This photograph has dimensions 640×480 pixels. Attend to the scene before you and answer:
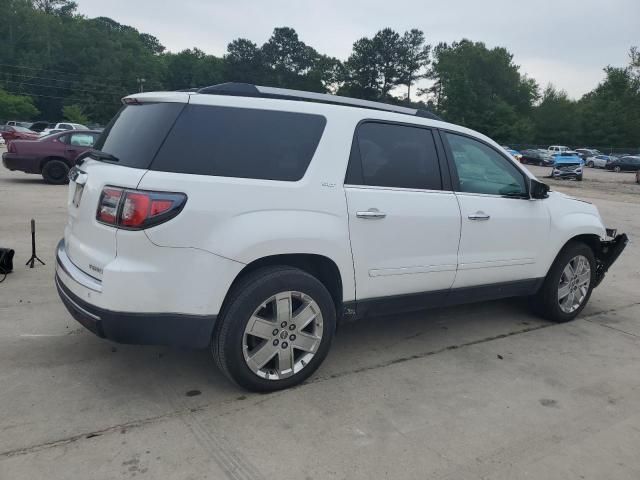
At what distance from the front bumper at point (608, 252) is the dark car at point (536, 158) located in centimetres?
4823

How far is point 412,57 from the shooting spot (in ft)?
337

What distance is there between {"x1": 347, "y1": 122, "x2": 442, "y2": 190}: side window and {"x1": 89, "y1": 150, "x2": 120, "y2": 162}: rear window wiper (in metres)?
1.44

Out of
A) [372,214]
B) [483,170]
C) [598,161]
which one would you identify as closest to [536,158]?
[598,161]

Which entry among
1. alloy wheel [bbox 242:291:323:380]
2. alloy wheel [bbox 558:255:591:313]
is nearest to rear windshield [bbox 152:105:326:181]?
alloy wheel [bbox 242:291:323:380]

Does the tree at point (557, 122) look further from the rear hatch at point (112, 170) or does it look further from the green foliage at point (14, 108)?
the rear hatch at point (112, 170)

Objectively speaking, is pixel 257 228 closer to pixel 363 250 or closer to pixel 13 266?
pixel 363 250

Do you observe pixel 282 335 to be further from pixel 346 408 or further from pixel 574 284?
pixel 574 284

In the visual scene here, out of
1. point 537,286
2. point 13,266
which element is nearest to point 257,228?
point 537,286

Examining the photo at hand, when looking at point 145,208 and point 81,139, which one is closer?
point 145,208

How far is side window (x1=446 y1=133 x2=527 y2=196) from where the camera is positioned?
4.10 meters

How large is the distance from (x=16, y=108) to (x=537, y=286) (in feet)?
246

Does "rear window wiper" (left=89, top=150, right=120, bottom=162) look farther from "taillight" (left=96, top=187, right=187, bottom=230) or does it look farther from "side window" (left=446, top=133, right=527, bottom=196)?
"side window" (left=446, top=133, right=527, bottom=196)

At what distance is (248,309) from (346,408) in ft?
2.78

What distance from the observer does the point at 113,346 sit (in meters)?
3.85
